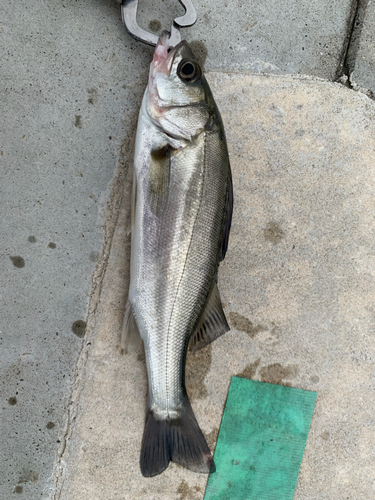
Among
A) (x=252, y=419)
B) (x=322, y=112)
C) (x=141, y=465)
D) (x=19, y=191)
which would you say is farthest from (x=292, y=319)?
(x=19, y=191)

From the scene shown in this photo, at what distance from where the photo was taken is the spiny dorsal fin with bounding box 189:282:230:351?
6.92ft

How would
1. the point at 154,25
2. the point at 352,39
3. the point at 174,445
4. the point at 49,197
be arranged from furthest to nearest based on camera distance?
the point at 352,39
the point at 154,25
the point at 49,197
the point at 174,445

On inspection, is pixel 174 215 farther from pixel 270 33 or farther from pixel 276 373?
pixel 270 33

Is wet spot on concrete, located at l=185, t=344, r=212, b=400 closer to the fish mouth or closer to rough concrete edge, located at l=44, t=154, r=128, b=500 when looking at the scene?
rough concrete edge, located at l=44, t=154, r=128, b=500

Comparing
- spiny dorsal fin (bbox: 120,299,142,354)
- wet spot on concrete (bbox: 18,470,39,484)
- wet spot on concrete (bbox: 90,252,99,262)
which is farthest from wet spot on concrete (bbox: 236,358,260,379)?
wet spot on concrete (bbox: 18,470,39,484)

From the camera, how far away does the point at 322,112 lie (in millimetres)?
2516

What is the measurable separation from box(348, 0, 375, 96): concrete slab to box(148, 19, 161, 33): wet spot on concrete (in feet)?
4.66

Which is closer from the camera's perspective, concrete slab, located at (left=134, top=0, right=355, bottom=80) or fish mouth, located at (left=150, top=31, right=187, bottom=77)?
fish mouth, located at (left=150, top=31, right=187, bottom=77)

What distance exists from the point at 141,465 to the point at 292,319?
4.45 feet

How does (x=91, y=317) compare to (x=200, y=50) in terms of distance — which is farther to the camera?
(x=200, y=50)

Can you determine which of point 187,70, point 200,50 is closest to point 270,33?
point 200,50

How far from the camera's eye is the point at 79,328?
2279 millimetres

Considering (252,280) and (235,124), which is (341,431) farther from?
(235,124)

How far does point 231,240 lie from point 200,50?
135cm
